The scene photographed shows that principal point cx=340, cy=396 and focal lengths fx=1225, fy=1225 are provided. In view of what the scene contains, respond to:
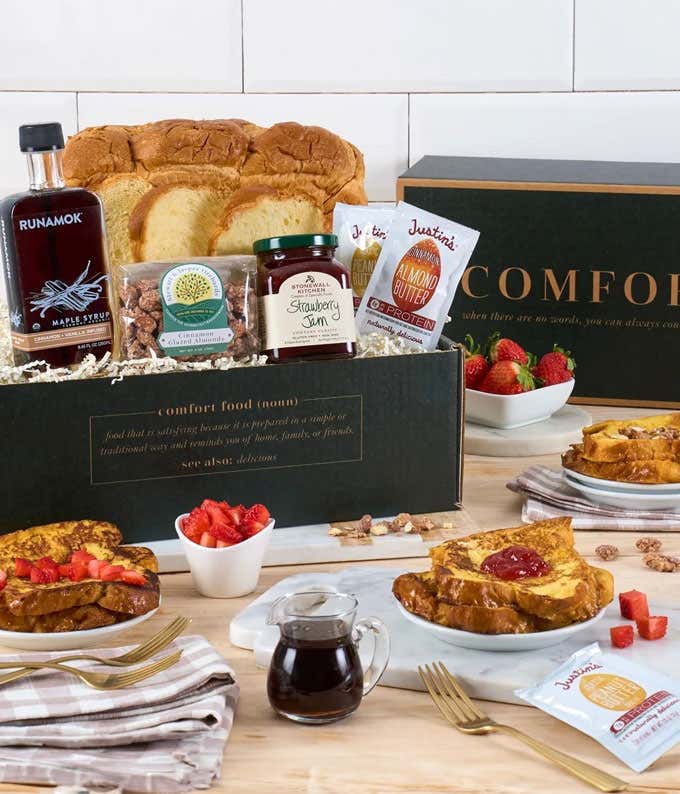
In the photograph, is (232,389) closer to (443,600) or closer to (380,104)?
(443,600)

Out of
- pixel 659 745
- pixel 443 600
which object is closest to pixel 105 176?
pixel 443 600

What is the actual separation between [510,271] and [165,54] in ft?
2.83

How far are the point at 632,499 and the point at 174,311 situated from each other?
64cm

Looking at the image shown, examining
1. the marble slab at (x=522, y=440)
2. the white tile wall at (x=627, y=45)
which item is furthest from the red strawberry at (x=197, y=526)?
the white tile wall at (x=627, y=45)

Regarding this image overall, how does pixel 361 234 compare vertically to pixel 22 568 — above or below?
above

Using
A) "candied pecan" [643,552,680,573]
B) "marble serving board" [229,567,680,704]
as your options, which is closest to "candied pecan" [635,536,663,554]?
"candied pecan" [643,552,680,573]

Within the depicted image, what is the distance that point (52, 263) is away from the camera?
56.9 inches

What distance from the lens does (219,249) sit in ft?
5.50

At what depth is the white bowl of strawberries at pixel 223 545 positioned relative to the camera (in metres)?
1.33

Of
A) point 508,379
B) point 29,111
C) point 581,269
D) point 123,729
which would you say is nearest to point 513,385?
point 508,379

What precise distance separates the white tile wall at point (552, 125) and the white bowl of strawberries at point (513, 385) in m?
0.62

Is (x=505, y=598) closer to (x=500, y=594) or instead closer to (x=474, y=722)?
(x=500, y=594)

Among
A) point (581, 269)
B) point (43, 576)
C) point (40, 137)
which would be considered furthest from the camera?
point (581, 269)

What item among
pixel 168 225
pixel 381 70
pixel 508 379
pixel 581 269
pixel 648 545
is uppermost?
pixel 381 70
